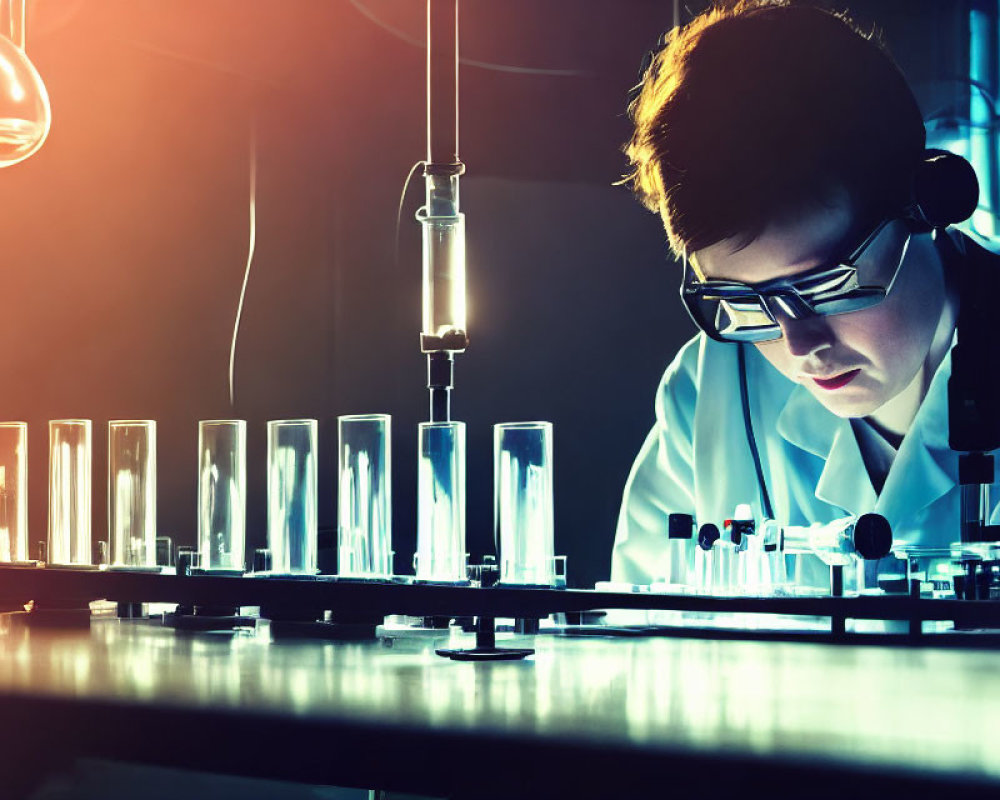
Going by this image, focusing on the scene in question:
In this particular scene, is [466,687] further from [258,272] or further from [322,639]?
[258,272]

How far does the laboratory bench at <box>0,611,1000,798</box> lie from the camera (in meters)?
0.69

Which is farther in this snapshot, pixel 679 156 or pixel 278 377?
pixel 278 377

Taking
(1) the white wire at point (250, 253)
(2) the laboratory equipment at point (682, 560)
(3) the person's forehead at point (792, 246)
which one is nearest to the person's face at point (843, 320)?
(3) the person's forehead at point (792, 246)

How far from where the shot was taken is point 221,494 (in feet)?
5.84

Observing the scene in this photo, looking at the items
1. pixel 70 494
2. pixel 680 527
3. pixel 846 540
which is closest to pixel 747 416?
pixel 680 527

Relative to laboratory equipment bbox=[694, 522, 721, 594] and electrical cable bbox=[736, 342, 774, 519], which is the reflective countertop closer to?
laboratory equipment bbox=[694, 522, 721, 594]

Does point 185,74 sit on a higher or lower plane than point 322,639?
higher

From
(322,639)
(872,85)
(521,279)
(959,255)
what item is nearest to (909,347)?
(959,255)

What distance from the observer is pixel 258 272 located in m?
2.84

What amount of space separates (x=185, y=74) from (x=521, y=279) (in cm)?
110

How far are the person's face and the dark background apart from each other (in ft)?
0.86

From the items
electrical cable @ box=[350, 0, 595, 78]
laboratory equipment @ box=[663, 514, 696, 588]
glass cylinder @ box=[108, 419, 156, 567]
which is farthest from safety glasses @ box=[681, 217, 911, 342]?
glass cylinder @ box=[108, 419, 156, 567]

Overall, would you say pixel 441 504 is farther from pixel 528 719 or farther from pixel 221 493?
pixel 528 719

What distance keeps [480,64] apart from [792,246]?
0.90 meters
